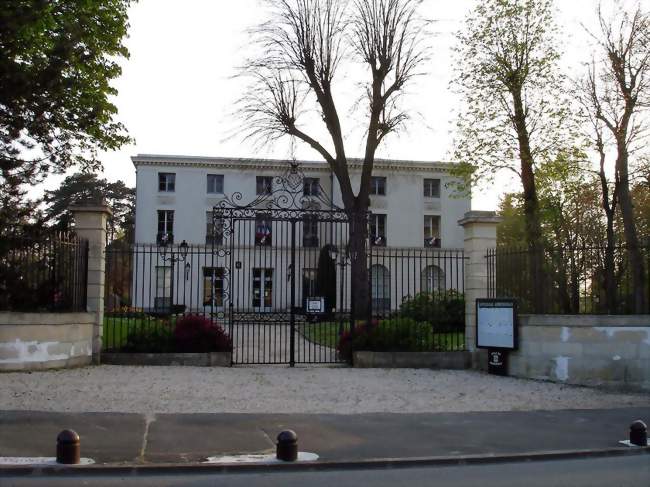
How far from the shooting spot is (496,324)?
49.5ft

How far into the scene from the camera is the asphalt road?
672 centimetres

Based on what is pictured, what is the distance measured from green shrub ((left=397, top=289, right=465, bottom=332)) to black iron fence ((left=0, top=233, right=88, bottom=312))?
10910 millimetres

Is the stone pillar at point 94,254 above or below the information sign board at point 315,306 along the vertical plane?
above

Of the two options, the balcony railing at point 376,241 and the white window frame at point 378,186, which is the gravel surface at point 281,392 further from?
the white window frame at point 378,186

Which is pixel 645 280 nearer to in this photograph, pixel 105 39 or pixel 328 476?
pixel 328 476

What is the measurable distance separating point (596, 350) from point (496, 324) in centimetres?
207

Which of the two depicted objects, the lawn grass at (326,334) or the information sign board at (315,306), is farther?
the lawn grass at (326,334)

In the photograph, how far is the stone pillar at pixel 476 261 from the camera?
16047 millimetres

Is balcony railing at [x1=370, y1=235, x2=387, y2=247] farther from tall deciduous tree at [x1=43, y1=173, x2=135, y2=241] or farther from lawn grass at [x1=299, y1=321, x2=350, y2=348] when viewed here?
tall deciduous tree at [x1=43, y1=173, x2=135, y2=241]

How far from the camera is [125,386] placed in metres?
12.2

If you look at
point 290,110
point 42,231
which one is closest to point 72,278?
point 42,231

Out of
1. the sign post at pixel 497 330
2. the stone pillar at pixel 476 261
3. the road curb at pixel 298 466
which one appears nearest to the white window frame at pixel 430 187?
the stone pillar at pixel 476 261

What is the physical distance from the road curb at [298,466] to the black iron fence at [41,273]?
7011 mm

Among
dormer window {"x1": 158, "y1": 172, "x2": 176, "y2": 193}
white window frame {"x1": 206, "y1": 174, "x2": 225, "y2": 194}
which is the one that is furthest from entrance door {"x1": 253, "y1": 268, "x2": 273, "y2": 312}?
dormer window {"x1": 158, "y1": 172, "x2": 176, "y2": 193}
